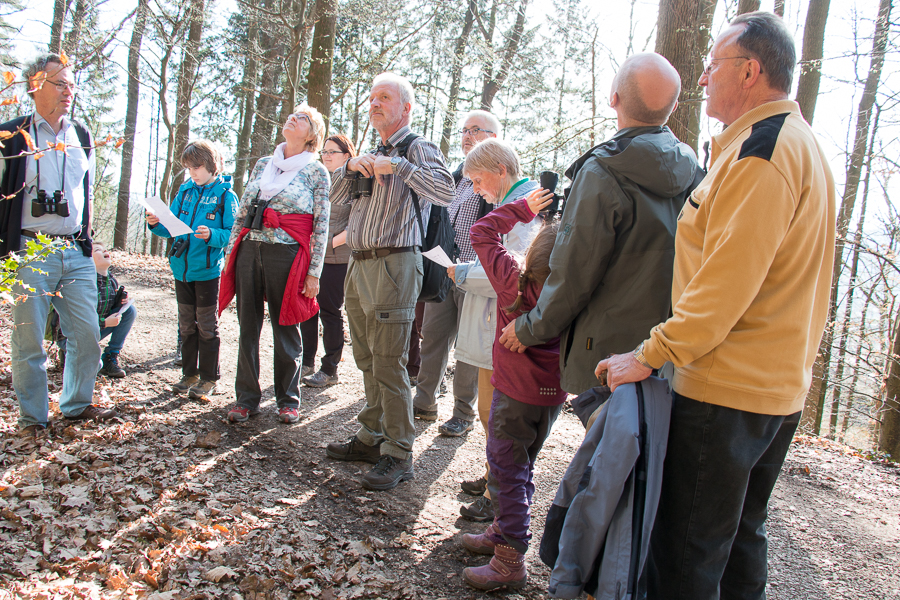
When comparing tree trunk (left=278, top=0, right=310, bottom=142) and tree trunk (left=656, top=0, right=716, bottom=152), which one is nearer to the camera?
tree trunk (left=656, top=0, right=716, bottom=152)

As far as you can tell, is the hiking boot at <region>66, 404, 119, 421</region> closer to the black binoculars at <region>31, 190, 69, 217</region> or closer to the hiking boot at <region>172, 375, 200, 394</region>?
the hiking boot at <region>172, 375, 200, 394</region>

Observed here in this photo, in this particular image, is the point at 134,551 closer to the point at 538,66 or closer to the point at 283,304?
the point at 283,304

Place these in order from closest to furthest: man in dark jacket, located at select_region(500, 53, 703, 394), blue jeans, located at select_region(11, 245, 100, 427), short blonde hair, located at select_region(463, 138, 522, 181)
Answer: man in dark jacket, located at select_region(500, 53, 703, 394), short blonde hair, located at select_region(463, 138, 522, 181), blue jeans, located at select_region(11, 245, 100, 427)

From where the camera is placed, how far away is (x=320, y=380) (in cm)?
537

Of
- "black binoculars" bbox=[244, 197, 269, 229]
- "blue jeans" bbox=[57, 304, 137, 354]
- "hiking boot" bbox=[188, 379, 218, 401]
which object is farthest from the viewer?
"blue jeans" bbox=[57, 304, 137, 354]

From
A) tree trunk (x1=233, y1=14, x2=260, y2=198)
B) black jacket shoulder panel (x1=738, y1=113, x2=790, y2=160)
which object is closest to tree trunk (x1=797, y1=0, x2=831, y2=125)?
black jacket shoulder panel (x1=738, y1=113, x2=790, y2=160)

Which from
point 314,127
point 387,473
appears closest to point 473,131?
point 314,127

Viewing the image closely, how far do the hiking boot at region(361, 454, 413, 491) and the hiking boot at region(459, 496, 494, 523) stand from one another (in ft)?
1.53

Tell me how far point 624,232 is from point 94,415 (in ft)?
12.2

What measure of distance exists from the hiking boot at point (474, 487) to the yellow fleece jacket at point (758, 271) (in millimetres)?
2042

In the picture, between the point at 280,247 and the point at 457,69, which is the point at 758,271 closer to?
the point at 280,247

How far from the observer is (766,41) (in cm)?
164

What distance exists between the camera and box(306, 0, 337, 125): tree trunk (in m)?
7.96

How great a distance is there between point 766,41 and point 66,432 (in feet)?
14.0
